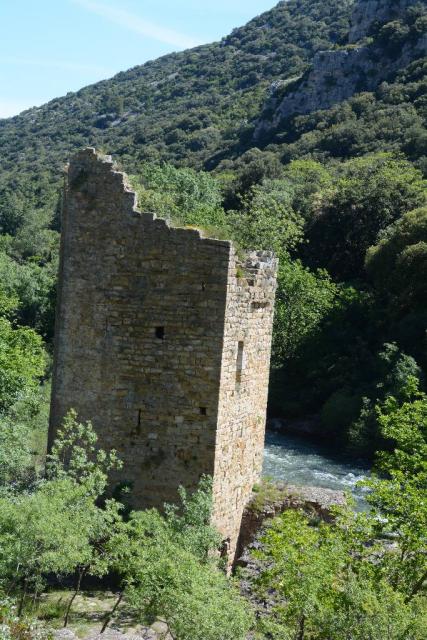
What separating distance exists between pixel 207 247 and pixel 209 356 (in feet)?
5.19

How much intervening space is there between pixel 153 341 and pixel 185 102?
99.3 meters

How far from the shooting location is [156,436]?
35.8 feet

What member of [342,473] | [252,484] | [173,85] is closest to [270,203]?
[342,473]

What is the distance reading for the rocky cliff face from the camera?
7381 centimetres

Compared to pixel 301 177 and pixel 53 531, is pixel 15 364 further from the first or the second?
pixel 301 177

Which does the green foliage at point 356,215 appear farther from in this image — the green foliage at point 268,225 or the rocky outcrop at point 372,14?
the rocky outcrop at point 372,14

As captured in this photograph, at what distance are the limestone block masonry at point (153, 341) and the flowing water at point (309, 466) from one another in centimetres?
1153

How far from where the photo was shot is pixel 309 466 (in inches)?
1051

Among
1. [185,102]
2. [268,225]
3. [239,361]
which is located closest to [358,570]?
[239,361]

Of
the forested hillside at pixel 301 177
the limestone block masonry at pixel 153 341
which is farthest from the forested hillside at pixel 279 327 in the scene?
the limestone block masonry at pixel 153 341

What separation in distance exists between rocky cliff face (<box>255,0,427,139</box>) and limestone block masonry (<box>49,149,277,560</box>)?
68.4m

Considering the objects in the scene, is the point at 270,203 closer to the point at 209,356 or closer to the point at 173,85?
the point at 209,356

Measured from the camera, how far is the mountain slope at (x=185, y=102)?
87.5m

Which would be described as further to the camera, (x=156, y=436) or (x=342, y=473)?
(x=342, y=473)
